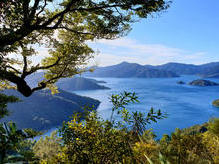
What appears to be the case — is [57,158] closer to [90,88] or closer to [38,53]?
[38,53]

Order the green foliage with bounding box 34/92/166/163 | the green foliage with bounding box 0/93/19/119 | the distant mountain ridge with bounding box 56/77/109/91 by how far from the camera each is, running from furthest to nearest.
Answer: the distant mountain ridge with bounding box 56/77/109/91 → the green foliage with bounding box 0/93/19/119 → the green foliage with bounding box 34/92/166/163

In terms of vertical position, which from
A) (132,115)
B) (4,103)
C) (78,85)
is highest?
(132,115)

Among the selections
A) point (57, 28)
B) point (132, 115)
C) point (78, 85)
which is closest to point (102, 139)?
point (132, 115)

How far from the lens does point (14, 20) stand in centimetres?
460

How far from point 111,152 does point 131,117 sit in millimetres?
689

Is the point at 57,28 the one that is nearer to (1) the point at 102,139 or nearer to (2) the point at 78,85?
(1) the point at 102,139

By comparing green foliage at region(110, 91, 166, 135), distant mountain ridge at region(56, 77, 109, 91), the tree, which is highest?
the tree

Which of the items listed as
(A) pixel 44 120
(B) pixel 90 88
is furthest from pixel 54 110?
(B) pixel 90 88

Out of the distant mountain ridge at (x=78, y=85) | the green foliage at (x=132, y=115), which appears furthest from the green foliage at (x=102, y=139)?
the distant mountain ridge at (x=78, y=85)

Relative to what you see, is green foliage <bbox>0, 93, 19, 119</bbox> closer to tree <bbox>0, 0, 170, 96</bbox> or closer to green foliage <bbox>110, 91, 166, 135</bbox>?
tree <bbox>0, 0, 170, 96</bbox>

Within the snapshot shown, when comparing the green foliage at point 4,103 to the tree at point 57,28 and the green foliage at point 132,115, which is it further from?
the green foliage at point 132,115

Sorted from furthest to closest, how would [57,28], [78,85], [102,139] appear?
[78,85]
[57,28]
[102,139]

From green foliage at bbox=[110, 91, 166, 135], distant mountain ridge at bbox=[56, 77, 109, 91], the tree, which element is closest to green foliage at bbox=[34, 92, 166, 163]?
green foliage at bbox=[110, 91, 166, 135]

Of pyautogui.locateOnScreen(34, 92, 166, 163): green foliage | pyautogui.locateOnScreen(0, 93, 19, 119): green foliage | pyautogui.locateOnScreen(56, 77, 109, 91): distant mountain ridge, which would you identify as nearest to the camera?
pyautogui.locateOnScreen(34, 92, 166, 163): green foliage
